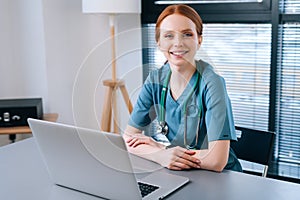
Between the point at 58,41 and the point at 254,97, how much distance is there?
1.47 metres

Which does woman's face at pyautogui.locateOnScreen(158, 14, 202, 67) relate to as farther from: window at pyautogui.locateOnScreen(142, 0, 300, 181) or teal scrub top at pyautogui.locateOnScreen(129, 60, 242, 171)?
window at pyautogui.locateOnScreen(142, 0, 300, 181)

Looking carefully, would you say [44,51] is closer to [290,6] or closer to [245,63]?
[245,63]

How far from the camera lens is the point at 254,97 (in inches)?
120

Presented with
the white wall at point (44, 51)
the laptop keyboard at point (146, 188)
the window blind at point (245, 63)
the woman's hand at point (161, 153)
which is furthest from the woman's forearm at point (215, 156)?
the window blind at point (245, 63)

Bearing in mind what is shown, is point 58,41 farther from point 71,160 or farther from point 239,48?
point 71,160

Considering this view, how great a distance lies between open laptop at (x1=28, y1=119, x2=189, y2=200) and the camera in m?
1.14

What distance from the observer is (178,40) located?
1.36 m

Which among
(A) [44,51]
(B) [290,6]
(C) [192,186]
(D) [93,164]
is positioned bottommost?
(C) [192,186]

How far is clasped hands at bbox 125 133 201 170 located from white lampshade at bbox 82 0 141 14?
142cm

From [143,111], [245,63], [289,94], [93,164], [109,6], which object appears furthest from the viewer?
[245,63]

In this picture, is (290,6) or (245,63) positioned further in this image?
(245,63)

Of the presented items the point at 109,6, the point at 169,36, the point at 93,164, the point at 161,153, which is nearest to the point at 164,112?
the point at 161,153

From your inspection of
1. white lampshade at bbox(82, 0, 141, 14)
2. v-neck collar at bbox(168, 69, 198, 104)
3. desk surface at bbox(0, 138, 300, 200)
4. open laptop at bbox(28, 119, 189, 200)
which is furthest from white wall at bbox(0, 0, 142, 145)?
open laptop at bbox(28, 119, 189, 200)

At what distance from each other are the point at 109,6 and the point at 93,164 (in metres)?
1.78
